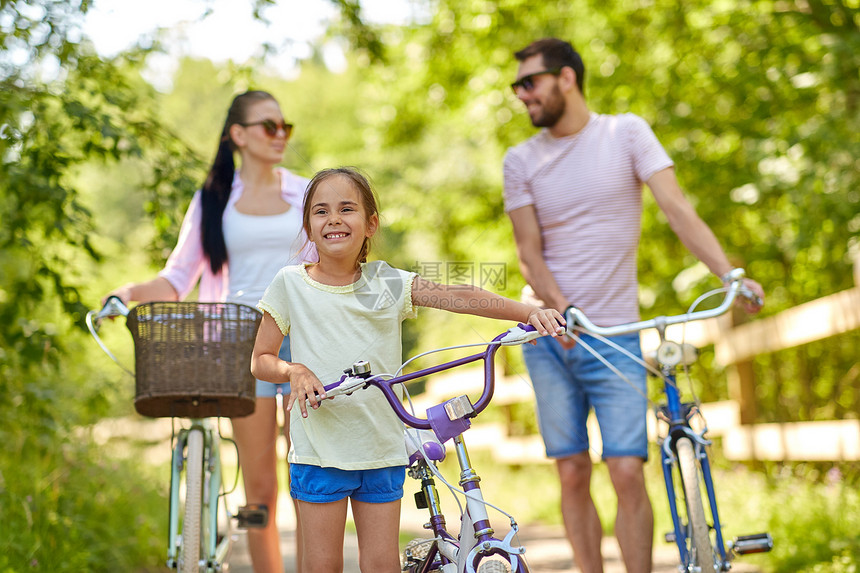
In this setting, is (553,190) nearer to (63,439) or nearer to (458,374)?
(63,439)

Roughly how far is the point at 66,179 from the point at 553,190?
2.95 metres

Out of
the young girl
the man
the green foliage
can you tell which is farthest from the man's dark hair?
the green foliage

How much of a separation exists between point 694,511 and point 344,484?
1.32 meters

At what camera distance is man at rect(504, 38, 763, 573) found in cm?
388

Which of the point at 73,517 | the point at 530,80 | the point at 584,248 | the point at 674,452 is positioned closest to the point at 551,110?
the point at 530,80

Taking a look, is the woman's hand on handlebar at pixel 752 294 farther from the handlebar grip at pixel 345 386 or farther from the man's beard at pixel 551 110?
the handlebar grip at pixel 345 386

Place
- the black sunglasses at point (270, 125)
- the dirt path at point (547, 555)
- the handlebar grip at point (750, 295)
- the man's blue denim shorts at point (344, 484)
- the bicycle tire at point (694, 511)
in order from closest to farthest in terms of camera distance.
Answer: the man's blue denim shorts at point (344, 484), the bicycle tire at point (694, 511), the handlebar grip at point (750, 295), the black sunglasses at point (270, 125), the dirt path at point (547, 555)

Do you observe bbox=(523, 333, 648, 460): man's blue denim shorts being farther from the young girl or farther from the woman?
the young girl

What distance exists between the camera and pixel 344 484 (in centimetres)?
283

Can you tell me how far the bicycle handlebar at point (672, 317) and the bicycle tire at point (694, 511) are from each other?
0.45 metres

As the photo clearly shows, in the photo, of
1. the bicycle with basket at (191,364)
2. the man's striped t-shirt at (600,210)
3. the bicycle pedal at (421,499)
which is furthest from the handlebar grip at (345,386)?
the man's striped t-shirt at (600,210)

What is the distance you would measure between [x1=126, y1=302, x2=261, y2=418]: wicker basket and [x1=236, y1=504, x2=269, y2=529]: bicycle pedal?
54 cm

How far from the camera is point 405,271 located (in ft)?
9.90

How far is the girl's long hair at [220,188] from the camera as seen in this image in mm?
3973
